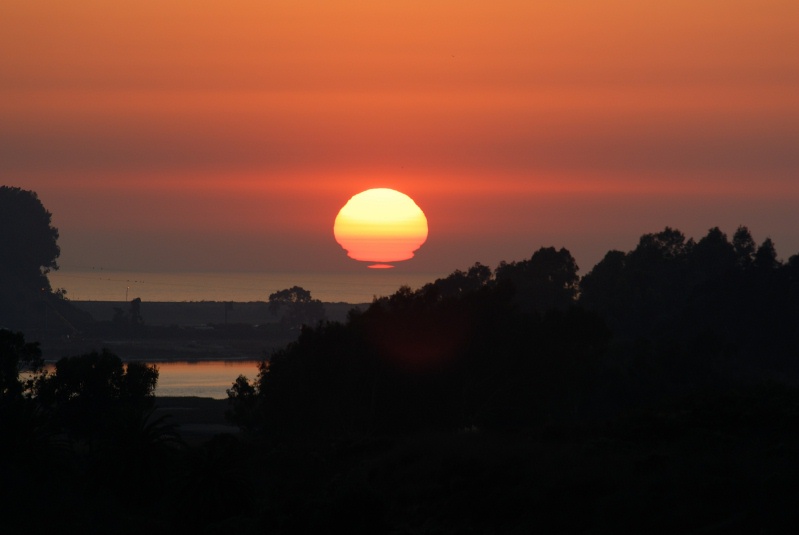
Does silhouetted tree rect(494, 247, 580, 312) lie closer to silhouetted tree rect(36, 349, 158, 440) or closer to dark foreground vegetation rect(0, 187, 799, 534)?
dark foreground vegetation rect(0, 187, 799, 534)

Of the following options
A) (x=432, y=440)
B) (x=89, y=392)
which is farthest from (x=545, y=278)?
(x=432, y=440)

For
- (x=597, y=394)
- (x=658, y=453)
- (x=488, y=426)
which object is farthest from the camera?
(x=597, y=394)

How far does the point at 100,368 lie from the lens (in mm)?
87188

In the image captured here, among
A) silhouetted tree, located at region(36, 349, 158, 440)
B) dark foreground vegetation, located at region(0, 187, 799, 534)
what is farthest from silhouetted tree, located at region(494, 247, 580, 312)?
silhouetted tree, located at region(36, 349, 158, 440)

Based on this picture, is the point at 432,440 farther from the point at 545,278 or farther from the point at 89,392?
the point at 545,278

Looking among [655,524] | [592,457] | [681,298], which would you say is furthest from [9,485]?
[681,298]

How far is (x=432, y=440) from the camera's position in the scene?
50.5 metres

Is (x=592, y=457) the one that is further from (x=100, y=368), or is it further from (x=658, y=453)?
(x=100, y=368)

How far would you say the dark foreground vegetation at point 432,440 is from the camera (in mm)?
39000

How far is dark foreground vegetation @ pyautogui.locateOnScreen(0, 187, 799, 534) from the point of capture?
128 feet

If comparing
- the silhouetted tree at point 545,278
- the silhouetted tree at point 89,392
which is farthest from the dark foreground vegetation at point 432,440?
the silhouetted tree at point 545,278

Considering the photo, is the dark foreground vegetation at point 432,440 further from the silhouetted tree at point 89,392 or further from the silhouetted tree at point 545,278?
the silhouetted tree at point 545,278

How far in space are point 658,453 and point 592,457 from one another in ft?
7.28

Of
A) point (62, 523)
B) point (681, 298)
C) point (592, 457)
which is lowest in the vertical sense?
point (62, 523)
